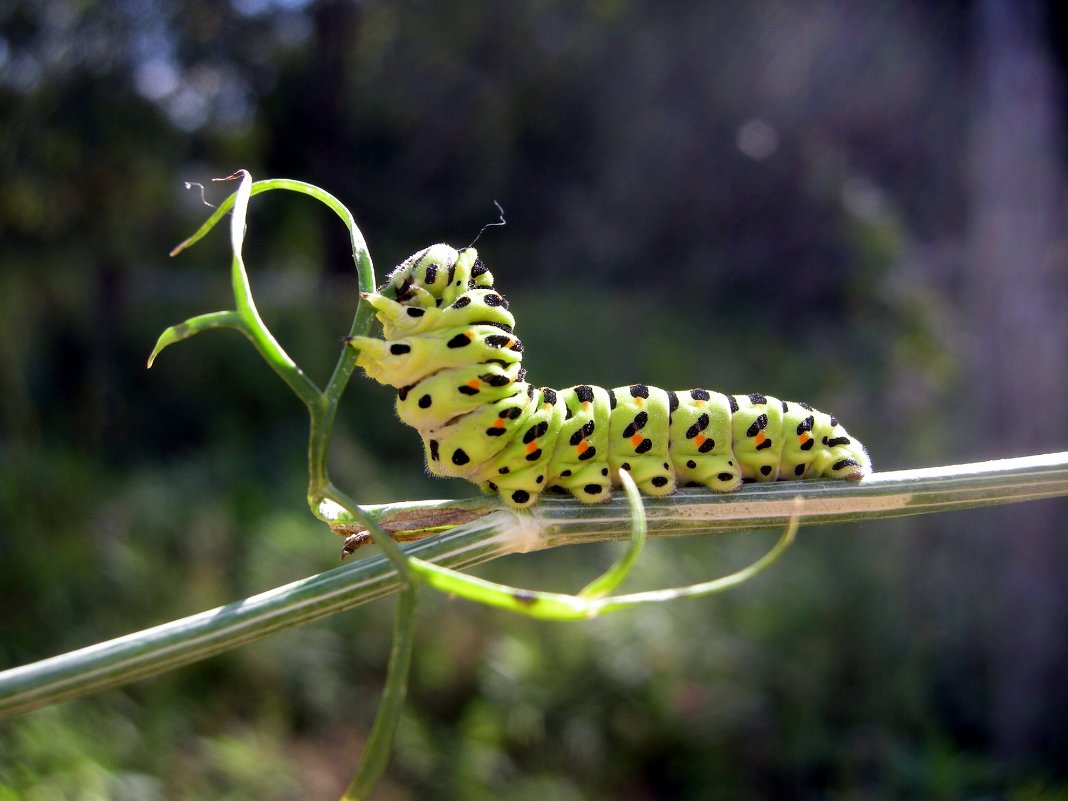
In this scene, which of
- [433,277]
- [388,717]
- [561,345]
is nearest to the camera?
[388,717]

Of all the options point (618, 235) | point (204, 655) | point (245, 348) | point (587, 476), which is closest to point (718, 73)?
point (618, 235)

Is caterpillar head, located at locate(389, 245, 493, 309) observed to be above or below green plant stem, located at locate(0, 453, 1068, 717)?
above

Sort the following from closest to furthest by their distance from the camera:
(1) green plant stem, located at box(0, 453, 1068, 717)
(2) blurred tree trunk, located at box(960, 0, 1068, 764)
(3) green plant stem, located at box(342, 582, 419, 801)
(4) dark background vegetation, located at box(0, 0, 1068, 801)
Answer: (3) green plant stem, located at box(342, 582, 419, 801), (1) green plant stem, located at box(0, 453, 1068, 717), (4) dark background vegetation, located at box(0, 0, 1068, 801), (2) blurred tree trunk, located at box(960, 0, 1068, 764)

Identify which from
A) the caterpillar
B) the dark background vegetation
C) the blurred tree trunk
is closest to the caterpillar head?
the caterpillar

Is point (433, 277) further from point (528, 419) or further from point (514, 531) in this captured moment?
point (514, 531)

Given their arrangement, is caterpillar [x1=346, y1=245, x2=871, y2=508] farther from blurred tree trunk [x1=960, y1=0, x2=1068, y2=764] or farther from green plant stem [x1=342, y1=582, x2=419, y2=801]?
blurred tree trunk [x1=960, y1=0, x2=1068, y2=764]

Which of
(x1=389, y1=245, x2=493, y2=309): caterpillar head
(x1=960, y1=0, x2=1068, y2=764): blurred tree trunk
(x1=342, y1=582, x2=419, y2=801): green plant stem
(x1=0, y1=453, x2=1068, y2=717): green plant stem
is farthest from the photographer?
(x1=960, y1=0, x2=1068, y2=764): blurred tree trunk

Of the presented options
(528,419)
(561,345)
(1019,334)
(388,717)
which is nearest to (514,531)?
(528,419)

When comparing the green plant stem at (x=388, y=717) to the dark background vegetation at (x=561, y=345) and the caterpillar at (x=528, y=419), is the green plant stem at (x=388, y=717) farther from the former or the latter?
the dark background vegetation at (x=561, y=345)
